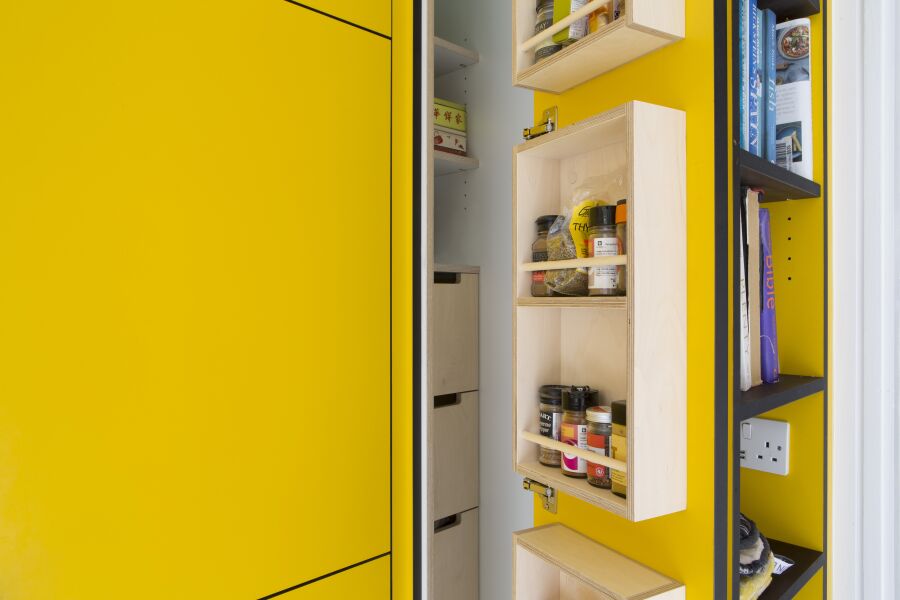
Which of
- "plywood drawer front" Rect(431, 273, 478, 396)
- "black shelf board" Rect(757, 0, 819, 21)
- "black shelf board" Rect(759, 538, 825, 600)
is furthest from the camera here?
"plywood drawer front" Rect(431, 273, 478, 396)

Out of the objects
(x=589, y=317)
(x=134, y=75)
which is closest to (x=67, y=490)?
(x=134, y=75)

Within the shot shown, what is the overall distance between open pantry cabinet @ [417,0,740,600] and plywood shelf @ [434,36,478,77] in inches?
30.4

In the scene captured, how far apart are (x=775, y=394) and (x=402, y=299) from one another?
2.20 ft

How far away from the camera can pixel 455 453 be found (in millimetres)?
1924

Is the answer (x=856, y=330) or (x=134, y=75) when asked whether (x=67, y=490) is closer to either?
(x=134, y=75)

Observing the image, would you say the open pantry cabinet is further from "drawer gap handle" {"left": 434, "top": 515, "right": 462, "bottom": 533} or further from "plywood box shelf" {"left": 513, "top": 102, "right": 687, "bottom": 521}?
"drawer gap handle" {"left": 434, "top": 515, "right": 462, "bottom": 533}

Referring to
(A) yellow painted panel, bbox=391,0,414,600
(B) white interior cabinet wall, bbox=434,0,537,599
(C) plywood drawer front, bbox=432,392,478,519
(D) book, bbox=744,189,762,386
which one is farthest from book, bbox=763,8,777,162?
(C) plywood drawer front, bbox=432,392,478,519

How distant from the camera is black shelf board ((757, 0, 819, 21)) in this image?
41.4 inches

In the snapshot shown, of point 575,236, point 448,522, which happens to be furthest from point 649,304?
point 448,522

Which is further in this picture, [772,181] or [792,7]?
[792,7]

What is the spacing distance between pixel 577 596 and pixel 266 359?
0.73m

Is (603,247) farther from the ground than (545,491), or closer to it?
farther from the ground

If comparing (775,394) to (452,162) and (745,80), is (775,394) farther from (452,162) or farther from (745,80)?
(452,162)

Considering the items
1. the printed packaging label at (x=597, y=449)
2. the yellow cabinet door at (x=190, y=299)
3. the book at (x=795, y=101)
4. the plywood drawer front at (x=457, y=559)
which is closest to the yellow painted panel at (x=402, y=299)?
the yellow cabinet door at (x=190, y=299)
